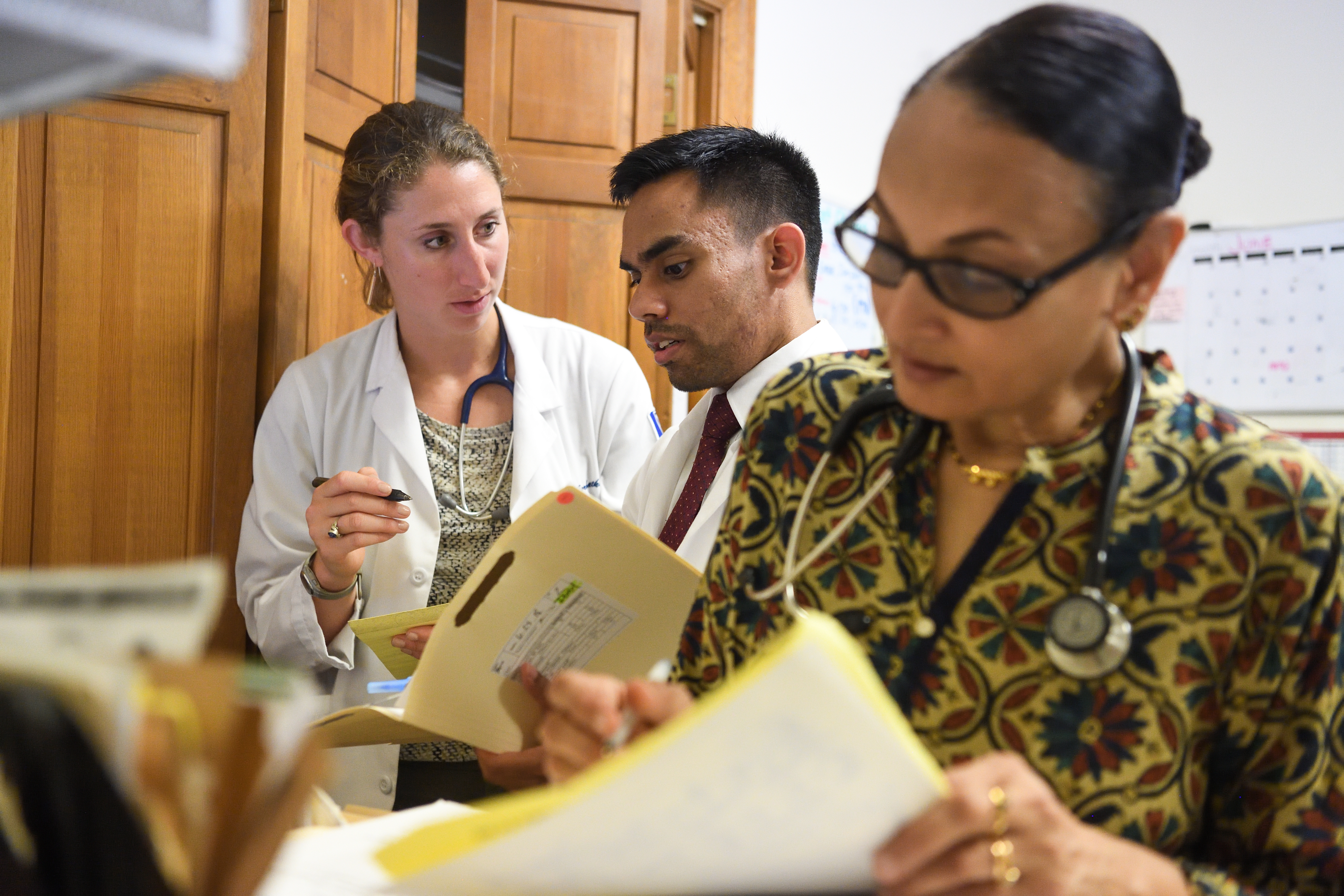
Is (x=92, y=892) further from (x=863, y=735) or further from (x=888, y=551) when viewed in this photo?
(x=888, y=551)

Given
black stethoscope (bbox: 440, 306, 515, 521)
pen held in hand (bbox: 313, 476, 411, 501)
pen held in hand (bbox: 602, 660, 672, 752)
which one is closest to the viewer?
pen held in hand (bbox: 602, 660, 672, 752)

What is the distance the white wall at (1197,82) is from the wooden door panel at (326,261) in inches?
56.8

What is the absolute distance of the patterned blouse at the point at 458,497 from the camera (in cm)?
184

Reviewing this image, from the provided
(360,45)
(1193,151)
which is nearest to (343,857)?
(1193,151)

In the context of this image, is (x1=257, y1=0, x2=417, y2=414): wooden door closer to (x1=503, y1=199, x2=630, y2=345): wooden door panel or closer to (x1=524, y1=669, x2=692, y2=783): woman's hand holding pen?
(x1=503, y1=199, x2=630, y2=345): wooden door panel

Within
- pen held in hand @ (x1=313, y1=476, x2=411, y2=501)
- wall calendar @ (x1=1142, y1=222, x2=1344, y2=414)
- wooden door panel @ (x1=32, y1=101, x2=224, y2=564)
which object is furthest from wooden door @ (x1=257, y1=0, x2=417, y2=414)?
wall calendar @ (x1=1142, y1=222, x2=1344, y2=414)

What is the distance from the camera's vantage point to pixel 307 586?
174cm

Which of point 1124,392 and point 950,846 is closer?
point 950,846

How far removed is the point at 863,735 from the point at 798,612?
42cm

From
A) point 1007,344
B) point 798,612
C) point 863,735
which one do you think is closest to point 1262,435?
point 1007,344

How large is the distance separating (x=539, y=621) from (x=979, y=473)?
1.44ft

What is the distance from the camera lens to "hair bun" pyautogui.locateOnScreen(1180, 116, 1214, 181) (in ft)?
2.66

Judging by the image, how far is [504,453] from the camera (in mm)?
1991

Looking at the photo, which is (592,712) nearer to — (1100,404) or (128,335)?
(1100,404)
